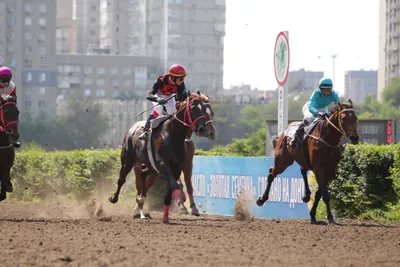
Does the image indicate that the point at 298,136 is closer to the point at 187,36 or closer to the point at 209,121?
the point at 209,121

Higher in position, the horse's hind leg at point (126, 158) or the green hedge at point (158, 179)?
the horse's hind leg at point (126, 158)

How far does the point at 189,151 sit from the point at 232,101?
12213 cm

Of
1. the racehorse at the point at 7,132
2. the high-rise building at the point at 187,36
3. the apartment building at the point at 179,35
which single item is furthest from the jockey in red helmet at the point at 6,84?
the high-rise building at the point at 187,36

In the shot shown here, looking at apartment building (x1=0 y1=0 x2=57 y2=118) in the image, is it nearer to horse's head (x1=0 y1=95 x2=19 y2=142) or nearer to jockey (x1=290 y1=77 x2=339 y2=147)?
horse's head (x1=0 y1=95 x2=19 y2=142)

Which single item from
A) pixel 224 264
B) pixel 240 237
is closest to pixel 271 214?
pixel 240 237

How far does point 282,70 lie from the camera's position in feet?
59.2

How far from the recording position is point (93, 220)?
53.2 feet

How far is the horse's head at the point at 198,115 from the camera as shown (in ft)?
48.4

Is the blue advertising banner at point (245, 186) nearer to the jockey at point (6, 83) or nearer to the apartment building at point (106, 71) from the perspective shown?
the jockey at point (6, 83)

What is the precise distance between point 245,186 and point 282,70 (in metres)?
3.01

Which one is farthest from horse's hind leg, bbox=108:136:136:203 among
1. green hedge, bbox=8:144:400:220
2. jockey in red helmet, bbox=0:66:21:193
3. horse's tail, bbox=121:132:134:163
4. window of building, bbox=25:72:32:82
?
window of building, bbox=25:72:32:82

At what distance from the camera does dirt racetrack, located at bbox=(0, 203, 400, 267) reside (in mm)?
10266

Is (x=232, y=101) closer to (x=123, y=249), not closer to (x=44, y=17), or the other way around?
(x=44, y=17)

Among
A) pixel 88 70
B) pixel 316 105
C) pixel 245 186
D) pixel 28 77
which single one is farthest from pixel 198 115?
pixel 88 70
